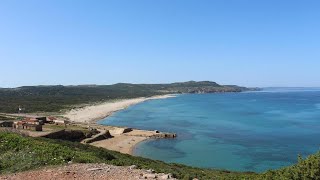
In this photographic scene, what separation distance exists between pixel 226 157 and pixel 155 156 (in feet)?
34.2

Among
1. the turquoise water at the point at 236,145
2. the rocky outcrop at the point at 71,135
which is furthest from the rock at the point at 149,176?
the rocky outcrop at the point at 71,135

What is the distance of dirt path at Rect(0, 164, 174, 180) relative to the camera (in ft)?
51.7

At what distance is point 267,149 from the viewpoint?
61375mm

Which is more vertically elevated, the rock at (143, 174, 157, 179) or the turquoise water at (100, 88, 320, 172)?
the rock at (143, 174, 157, 179)

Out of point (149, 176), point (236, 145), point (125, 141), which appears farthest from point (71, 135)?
point (149, 176)

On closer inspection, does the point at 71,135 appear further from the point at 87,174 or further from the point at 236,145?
the point at 87,174

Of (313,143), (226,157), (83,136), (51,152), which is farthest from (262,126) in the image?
(51,152)

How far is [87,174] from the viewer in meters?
16.3

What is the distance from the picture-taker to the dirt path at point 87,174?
51.7 feet

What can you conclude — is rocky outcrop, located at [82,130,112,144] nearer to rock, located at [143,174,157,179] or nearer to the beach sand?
the beach sand

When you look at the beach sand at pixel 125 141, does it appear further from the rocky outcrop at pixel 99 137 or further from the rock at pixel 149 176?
the rock at pixel 149 176

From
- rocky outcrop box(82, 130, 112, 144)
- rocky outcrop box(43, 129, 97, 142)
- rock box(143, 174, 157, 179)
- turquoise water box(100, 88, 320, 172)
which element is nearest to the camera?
rock box(143, 174, 157, 179)

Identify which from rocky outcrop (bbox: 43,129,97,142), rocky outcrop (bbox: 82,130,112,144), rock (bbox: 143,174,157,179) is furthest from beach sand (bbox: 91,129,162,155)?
rock (bbox: 143,174,157,179)

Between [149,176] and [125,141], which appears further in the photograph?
[125,141]
